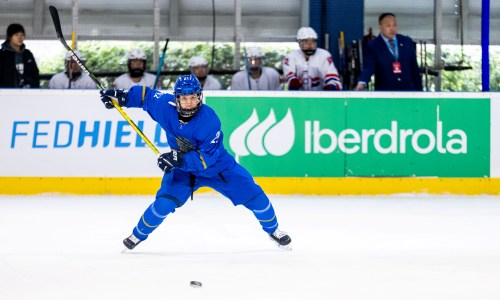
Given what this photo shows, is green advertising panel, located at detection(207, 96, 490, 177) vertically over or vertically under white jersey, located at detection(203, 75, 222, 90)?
under

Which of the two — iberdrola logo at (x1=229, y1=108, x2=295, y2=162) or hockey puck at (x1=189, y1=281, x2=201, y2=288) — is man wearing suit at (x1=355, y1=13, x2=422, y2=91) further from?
hockey puck at (x1=189, y1=281, x2=201, y2=288)

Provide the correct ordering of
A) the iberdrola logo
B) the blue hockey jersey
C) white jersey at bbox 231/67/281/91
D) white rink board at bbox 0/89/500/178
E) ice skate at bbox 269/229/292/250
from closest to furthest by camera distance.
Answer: the blue hockey jersey < ice skate at bbox 269/229/292/250 < white rink board at bbox 0/89/500/178 < the iberdrola logo < white jersey at bbox 231/67/281/91

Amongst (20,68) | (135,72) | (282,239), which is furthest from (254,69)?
(282,239)

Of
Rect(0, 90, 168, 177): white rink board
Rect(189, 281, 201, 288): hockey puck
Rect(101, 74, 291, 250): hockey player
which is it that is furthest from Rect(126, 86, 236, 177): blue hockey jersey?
Rect(0, 90, 168, 177): white rink board

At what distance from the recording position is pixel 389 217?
7.58 m

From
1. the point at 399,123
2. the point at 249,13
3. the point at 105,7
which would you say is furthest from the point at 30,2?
the point at 399,123

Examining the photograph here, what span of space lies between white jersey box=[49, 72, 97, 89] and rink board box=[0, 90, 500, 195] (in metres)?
0.42

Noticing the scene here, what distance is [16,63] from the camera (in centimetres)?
960

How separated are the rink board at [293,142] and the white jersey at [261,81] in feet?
1.62

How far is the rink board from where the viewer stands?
30.0 ft

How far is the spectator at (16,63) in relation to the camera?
9516 millimetres

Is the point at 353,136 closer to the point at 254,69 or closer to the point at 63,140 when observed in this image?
the point at 254,69

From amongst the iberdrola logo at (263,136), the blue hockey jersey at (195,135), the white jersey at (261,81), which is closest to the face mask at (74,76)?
the white jersey at (261,81)

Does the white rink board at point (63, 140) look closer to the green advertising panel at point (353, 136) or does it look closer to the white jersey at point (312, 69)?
the green advertising panel at point (353, 136)
